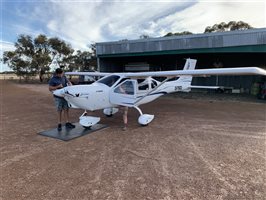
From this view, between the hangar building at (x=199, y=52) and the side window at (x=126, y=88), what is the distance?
27.6ft

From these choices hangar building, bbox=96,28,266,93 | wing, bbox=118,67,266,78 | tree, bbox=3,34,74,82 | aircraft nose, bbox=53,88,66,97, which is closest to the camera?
wing, bbox=118,67,266,78

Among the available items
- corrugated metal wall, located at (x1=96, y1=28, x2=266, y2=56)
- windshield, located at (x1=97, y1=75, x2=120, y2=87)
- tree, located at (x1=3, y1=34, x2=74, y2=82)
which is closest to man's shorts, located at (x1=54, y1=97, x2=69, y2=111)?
windshield, located at (x1=97, y1=75, x2=120, y2=87)

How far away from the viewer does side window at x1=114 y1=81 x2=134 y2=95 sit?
20.8ft

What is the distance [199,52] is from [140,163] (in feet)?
37.3

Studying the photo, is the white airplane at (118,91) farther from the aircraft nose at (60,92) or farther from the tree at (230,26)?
the tree at (230,26)

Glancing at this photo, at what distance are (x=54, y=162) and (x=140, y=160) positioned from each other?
5.42 ft

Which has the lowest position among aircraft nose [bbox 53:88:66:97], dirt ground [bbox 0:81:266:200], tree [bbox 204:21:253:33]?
dirt ground [bbox 0:81:266:200]

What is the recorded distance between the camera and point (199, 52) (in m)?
13.4

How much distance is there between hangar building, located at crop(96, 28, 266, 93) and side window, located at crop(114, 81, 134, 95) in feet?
27.6

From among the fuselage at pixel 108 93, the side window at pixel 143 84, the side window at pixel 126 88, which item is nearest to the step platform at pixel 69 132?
the fuselage at pixel 108 93

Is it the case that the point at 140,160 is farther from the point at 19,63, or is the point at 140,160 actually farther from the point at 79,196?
the point at 19,63

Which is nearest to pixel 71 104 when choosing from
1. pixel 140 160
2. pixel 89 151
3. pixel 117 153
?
pixel 89 151

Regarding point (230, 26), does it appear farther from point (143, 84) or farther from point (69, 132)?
point (69, 132)

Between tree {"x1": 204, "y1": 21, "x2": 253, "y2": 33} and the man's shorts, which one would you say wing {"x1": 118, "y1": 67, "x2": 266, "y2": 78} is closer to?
the man's shorts
